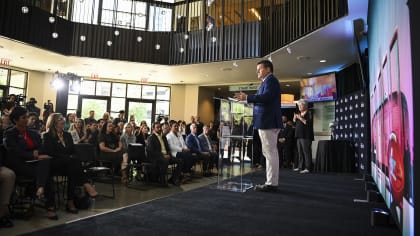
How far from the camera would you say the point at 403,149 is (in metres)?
1.65

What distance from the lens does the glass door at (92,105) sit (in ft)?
43.2

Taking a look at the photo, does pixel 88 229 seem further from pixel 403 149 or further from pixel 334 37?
pixel 334 37

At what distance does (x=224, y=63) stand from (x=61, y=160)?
6.68 m

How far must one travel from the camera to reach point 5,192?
2.60m

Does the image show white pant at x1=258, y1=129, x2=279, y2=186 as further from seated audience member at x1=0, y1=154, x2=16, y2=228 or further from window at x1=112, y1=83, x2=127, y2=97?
window at x1=112, y1=83, x2=127, y2=97

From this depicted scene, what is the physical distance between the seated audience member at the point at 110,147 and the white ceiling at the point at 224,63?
4529mm

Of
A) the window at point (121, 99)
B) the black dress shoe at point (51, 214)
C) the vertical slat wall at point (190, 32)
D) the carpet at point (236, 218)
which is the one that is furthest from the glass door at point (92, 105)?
the carpet at point (236, 218)

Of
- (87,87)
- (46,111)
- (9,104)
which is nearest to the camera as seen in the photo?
(9,104)

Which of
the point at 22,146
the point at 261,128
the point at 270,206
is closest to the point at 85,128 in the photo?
the point at 22,146

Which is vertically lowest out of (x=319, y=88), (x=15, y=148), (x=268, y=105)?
(x=15, y=148)

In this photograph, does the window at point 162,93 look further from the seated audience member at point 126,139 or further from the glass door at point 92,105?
the seated audience member at point 126,139

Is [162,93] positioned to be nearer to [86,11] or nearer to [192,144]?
[86,11]

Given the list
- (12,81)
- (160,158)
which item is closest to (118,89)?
(12,81)

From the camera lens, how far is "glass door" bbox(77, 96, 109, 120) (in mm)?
13156
